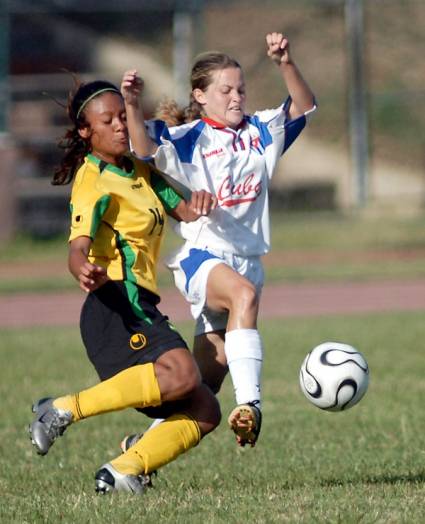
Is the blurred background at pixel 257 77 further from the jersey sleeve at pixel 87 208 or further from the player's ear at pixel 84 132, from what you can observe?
the jersey sleeve at pixel 87 208

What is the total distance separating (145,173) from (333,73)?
2524cm

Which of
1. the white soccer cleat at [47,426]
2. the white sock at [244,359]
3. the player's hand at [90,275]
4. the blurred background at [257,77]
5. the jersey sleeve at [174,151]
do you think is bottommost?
the white soccer cleat at [47,426]

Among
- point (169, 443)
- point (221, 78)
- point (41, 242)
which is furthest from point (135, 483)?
point (41, 242)

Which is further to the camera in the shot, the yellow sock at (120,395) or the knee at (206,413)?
the knee at (206,413)

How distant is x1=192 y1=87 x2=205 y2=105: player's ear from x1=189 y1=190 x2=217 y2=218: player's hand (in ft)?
2.49

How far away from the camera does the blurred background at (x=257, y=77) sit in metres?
24.2

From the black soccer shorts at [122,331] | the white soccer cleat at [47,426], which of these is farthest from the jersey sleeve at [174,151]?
the white soccer cleat at [47,426]

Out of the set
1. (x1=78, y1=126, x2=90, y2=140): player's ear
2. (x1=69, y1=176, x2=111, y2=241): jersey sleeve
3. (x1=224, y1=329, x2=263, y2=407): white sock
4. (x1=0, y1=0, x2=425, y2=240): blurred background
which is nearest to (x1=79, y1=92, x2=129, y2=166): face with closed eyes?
(x1=78, y1=126, x2=90, y2=140): player's ear

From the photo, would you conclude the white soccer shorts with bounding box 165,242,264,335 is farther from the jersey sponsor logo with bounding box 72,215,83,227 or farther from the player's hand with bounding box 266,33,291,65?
the player's hand with bounding box 266,33,291,65

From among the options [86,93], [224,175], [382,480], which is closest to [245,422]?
[382,480]

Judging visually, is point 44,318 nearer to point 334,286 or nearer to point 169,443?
point 334,286

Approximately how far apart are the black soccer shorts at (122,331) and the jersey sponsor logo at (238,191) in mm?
746

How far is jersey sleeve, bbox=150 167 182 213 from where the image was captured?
234 inches

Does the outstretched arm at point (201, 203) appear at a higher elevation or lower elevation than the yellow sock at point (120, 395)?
higher
